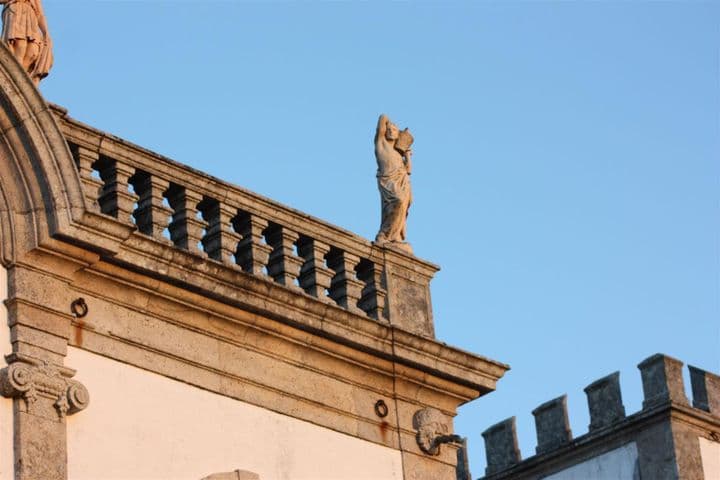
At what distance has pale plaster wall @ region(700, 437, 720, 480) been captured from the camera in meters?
27.8

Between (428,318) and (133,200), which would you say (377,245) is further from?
(133,200)

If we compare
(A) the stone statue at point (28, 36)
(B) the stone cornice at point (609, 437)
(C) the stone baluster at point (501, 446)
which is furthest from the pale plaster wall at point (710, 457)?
(A) the stone statue at point (28, 36)

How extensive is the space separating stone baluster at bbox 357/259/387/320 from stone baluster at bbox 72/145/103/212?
314 cm

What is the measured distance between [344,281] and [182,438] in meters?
2.76

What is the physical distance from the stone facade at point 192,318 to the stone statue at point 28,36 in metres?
0.77

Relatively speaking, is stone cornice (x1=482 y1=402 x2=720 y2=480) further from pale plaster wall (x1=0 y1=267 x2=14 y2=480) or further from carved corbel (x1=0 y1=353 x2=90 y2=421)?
pale plaster wall (x1=0 y1=267 x2=14 y2=480)

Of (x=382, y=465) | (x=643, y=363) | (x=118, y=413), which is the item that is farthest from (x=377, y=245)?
(x=643, y=363)

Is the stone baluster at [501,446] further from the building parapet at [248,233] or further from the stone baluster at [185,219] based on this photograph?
the stone baluster at [185,219]

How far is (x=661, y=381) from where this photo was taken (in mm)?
27953

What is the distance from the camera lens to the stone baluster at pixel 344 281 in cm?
1861

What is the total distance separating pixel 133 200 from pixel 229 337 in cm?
141

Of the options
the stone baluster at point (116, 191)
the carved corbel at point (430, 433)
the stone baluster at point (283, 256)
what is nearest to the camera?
the stone baluster at point (116, 191)

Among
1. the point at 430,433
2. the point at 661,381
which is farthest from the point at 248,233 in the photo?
the point at 661,381

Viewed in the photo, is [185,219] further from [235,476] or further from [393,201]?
[393,201]
